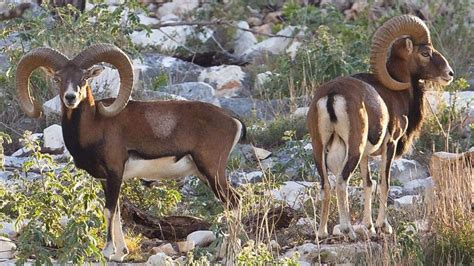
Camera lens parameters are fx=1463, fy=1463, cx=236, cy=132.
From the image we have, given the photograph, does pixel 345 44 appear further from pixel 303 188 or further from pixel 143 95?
pixel 303 188

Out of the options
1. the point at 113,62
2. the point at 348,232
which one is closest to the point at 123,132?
the point at 113,62

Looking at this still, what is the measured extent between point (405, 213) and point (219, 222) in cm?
256

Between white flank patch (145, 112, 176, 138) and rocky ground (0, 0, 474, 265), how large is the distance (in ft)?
2.88

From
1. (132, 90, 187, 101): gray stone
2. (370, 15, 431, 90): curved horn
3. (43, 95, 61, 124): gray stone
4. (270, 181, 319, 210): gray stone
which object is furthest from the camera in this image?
(132, 90, 187, 101): gray stone

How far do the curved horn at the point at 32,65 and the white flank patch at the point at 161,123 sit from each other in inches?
36.9

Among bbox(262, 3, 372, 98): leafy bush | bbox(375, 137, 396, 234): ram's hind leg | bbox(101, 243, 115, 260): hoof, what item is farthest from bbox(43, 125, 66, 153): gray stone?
bbox(375, 137, 396, 234): ram's hind leg

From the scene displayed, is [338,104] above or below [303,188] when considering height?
above

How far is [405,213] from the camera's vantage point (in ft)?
45.6

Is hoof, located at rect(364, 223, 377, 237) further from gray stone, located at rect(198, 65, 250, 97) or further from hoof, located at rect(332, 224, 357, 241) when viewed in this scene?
gray stone, located at rect(198, 65, 250, 97)

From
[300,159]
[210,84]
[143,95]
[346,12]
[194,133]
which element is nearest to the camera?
[194,133]

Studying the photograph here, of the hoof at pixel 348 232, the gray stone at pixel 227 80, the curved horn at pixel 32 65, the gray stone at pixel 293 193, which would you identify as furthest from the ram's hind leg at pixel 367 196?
the gray stone at pixel 227 80

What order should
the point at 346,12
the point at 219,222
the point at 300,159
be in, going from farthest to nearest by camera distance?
the point at 346,12 → the point at 300,159 → the point at 219,222

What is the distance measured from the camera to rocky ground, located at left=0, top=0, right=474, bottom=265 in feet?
42.7

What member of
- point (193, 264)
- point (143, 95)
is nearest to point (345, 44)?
point (143, 95)
